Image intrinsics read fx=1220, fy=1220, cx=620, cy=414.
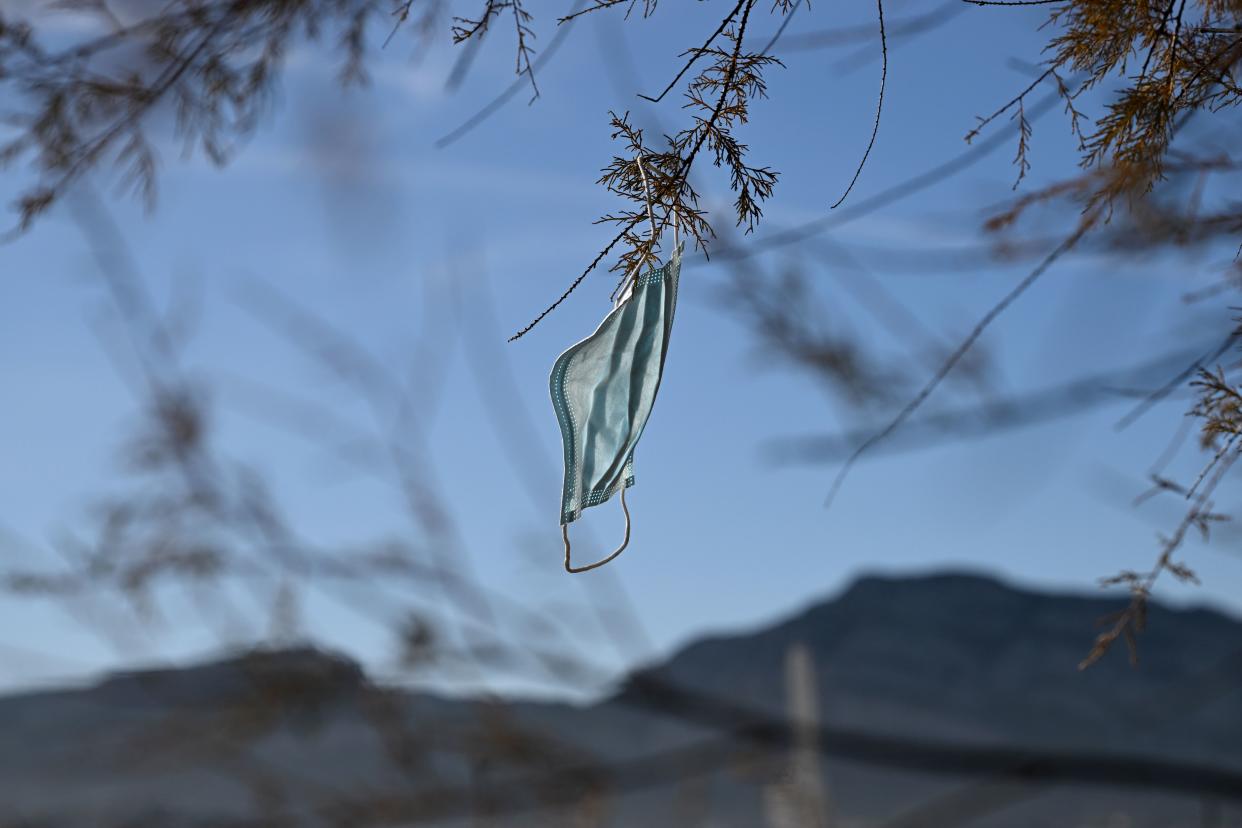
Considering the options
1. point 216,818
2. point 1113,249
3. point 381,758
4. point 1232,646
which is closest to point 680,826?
point 381,758

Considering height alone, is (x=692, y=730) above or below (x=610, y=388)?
below

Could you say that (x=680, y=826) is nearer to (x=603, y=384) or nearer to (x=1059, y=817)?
(x=603, y=384)

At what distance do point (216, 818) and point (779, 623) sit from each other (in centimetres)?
4825

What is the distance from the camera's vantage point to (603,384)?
1.03 metres

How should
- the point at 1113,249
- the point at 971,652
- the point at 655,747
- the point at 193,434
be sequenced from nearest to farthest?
the point at 193,434
the point at 1113,249
the point at 655,747
the point at 971,652

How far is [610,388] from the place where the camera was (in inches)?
40.6

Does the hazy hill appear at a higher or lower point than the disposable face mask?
lower

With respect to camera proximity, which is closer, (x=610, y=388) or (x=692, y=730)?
(x=610, y=388)

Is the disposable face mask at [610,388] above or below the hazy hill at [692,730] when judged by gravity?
above

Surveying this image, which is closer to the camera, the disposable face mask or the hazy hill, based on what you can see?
the disposable face mask

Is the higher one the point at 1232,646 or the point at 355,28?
the point at 355,28

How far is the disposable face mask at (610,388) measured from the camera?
3.35 feet

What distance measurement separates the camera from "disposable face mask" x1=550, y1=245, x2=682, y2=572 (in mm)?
1021

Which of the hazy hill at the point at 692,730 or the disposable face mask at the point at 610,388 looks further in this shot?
the hazy hill at the point at 692,730
